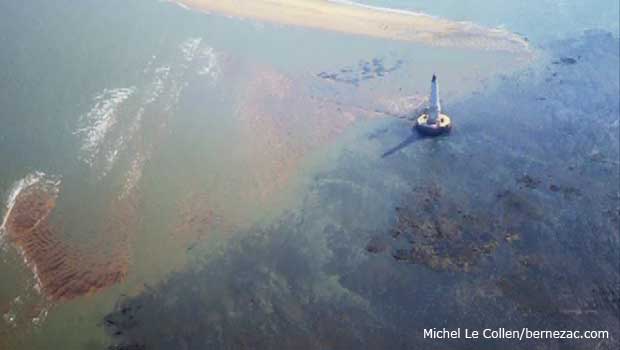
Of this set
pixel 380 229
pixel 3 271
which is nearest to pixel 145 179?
pixel 3 271

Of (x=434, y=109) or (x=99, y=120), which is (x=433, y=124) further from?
(x=99, y=120)

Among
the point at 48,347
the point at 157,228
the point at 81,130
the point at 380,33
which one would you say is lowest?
the point at 48,347

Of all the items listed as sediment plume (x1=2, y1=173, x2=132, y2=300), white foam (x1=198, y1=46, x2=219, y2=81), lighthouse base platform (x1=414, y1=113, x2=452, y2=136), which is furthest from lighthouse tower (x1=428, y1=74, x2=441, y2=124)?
sediment plume (x1=2, y1=173, x2=132, y2=300)

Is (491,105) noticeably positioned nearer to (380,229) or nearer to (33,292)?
(380,229)

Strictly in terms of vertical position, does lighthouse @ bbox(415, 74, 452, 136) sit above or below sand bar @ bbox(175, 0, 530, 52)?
below

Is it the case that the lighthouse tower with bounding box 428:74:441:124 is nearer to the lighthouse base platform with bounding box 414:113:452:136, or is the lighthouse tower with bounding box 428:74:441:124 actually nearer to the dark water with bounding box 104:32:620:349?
the lighthouse base platform with bounding box 414:113:452:136

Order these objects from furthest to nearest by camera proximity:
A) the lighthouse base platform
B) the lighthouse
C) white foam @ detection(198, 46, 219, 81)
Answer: white foam @ detection(198, 46, 219, 81), the lighthouse base platform, the lighthouse

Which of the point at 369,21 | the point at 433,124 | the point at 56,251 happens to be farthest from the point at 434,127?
the point at 56,251
